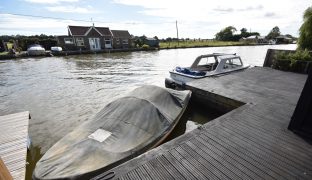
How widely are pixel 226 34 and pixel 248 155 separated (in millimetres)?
89735

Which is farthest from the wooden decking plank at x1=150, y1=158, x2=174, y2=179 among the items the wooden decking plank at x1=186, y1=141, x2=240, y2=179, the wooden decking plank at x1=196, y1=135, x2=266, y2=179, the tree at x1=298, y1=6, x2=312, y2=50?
the tree at x1=298, y1=6, x2=312, y2=50

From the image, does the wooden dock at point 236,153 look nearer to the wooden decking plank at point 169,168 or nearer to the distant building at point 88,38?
the wooden decking plank at point 169,168

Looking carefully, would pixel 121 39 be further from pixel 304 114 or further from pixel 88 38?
pixel 304 114

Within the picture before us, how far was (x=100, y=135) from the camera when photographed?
4523mm

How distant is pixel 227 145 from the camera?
3.99 meters

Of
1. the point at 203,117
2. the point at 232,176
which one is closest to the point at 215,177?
the point at 232,176

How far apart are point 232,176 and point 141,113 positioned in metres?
2.80

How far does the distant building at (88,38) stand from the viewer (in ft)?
125

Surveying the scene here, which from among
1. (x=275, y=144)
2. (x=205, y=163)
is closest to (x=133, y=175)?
(x=205, y=163)

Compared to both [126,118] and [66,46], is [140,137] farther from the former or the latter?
[66,46]

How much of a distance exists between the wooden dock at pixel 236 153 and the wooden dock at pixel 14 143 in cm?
248

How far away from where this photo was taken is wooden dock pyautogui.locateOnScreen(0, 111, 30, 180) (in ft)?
13.6

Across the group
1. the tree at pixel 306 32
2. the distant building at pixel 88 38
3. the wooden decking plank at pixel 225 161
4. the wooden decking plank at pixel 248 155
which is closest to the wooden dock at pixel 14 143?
the wooden decking plank at pixel 225 161

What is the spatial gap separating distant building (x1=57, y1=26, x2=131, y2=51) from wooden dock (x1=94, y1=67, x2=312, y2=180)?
39.3 m
